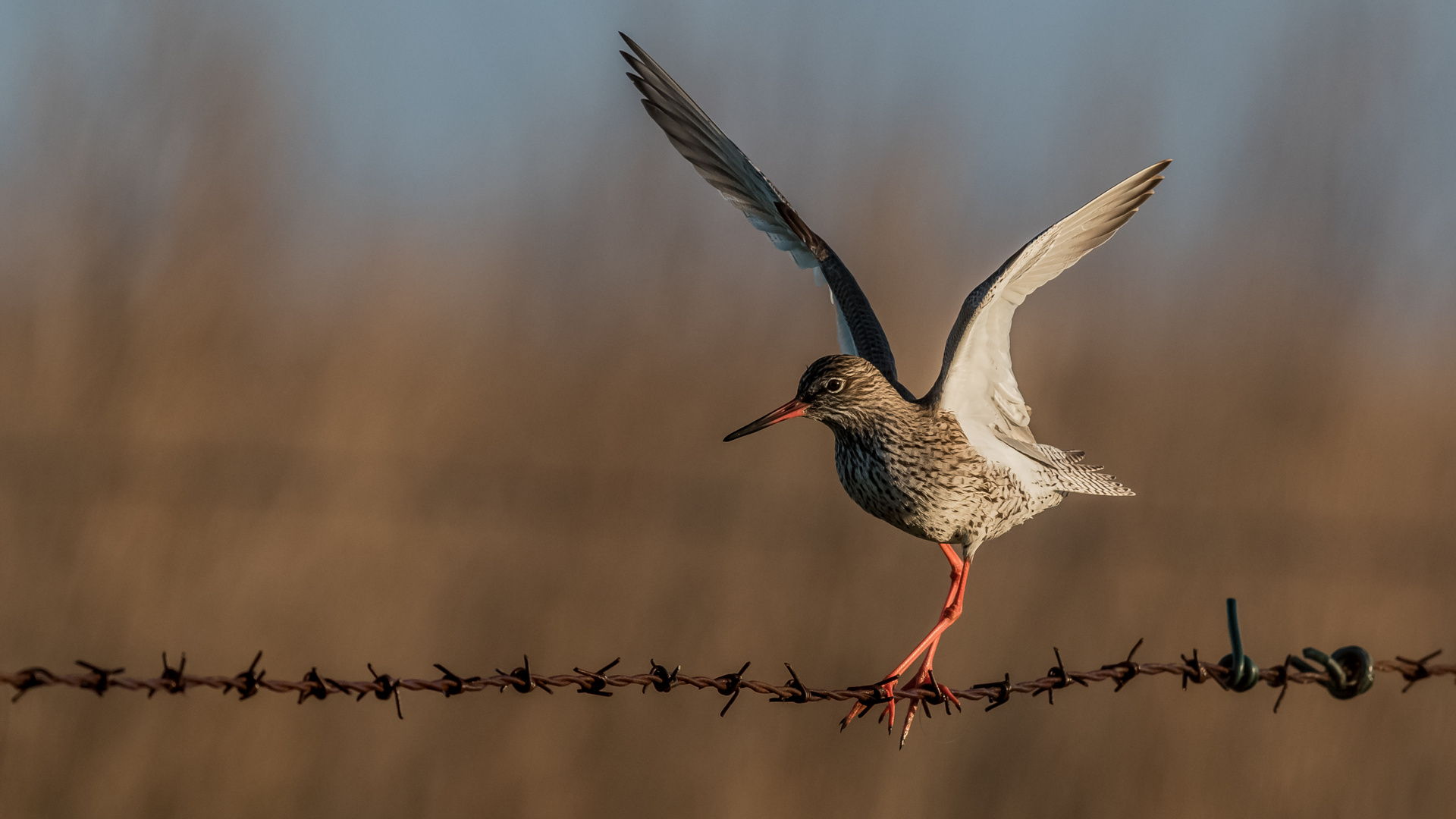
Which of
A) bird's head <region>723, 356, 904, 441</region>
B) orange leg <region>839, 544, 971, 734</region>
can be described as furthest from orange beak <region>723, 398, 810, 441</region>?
orange leg <region>839, 544, 971, 734</region>

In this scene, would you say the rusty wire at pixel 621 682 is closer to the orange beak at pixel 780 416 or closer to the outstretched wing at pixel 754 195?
the orange beak at pixel 780 416

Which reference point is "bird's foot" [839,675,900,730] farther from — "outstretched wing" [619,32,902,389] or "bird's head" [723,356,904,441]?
"outstretched wing" [619,32,902,389]

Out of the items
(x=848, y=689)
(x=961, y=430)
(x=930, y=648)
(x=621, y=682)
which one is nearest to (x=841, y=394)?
(x=961, y=430)

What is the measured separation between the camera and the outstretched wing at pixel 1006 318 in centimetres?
322

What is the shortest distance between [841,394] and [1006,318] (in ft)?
1.88

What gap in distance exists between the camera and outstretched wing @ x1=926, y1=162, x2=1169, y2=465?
3219 millimetres

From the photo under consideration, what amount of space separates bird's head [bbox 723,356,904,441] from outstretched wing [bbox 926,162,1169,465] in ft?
0.67

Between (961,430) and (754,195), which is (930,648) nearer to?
(961,430)

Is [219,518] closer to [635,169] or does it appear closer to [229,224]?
[229,224]

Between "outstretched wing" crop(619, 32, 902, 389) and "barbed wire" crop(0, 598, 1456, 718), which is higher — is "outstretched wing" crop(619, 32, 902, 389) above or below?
above

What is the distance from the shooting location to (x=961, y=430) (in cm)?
354

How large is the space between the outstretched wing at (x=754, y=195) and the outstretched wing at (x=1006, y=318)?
0.38 m

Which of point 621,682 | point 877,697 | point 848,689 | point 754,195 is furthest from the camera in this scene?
point 754,195

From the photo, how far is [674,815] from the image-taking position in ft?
16.8
